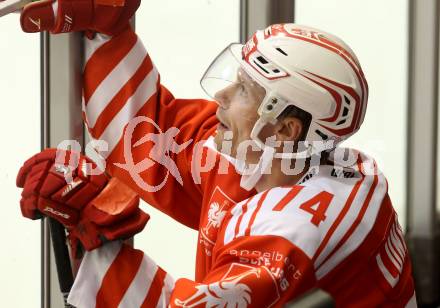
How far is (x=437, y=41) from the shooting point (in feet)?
10.9

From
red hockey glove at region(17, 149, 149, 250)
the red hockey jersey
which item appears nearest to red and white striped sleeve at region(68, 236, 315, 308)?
the red hockey jersey

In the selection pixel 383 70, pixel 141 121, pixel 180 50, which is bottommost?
pixel 383 70

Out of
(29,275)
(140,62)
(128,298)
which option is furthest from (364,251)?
(29,275)

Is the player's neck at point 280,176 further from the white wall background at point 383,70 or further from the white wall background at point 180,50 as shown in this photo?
the white wall background at point 383,70

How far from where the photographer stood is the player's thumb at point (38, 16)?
→ 1490 mm

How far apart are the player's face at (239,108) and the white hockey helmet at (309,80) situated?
0.02m

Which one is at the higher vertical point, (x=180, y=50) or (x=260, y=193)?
(x=180, y=50)

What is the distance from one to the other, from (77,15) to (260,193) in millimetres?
521

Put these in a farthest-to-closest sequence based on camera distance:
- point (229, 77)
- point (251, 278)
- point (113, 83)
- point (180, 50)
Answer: point (180, 50)
point (113, 83)
point (229, 77)
point (251, 278)

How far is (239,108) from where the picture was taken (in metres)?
1.60

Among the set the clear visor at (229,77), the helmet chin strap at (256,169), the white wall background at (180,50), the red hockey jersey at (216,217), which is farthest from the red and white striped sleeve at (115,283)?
the white wall background at (180,50)

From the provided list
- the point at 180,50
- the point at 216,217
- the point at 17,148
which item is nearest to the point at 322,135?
the point at 216,217

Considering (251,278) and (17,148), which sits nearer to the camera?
(251,278)

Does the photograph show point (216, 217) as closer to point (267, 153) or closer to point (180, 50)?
point (267, 153)
